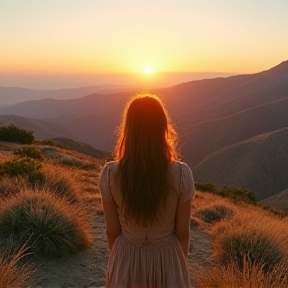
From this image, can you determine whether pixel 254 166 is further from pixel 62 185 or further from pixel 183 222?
pixel 183 222

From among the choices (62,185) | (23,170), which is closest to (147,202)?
(62,185)

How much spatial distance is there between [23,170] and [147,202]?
8.15 metres

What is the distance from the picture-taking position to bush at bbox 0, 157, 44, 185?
32.9 ft

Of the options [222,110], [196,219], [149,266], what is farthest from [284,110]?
[149,266]

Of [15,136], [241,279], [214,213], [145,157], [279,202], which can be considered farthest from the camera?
[279,202]

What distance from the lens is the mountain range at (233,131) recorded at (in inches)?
2487

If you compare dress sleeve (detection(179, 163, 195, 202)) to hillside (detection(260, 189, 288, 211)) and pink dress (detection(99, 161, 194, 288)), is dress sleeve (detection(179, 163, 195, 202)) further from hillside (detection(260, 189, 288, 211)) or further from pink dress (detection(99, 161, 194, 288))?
hillside (detection(260, 189, 288, 211))

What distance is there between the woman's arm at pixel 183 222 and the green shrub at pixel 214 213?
8005 mm

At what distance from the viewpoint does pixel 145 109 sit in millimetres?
2846

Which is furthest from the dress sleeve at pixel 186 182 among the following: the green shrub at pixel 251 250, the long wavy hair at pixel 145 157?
the green shrub at pixel 251 250

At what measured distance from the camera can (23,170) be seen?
1041cm

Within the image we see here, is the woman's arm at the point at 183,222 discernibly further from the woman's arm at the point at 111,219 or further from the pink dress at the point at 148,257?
the woman's arm at the point at 111,219

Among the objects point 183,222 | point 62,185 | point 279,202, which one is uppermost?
point 183,222

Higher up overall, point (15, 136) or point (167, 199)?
point (167, 199)
